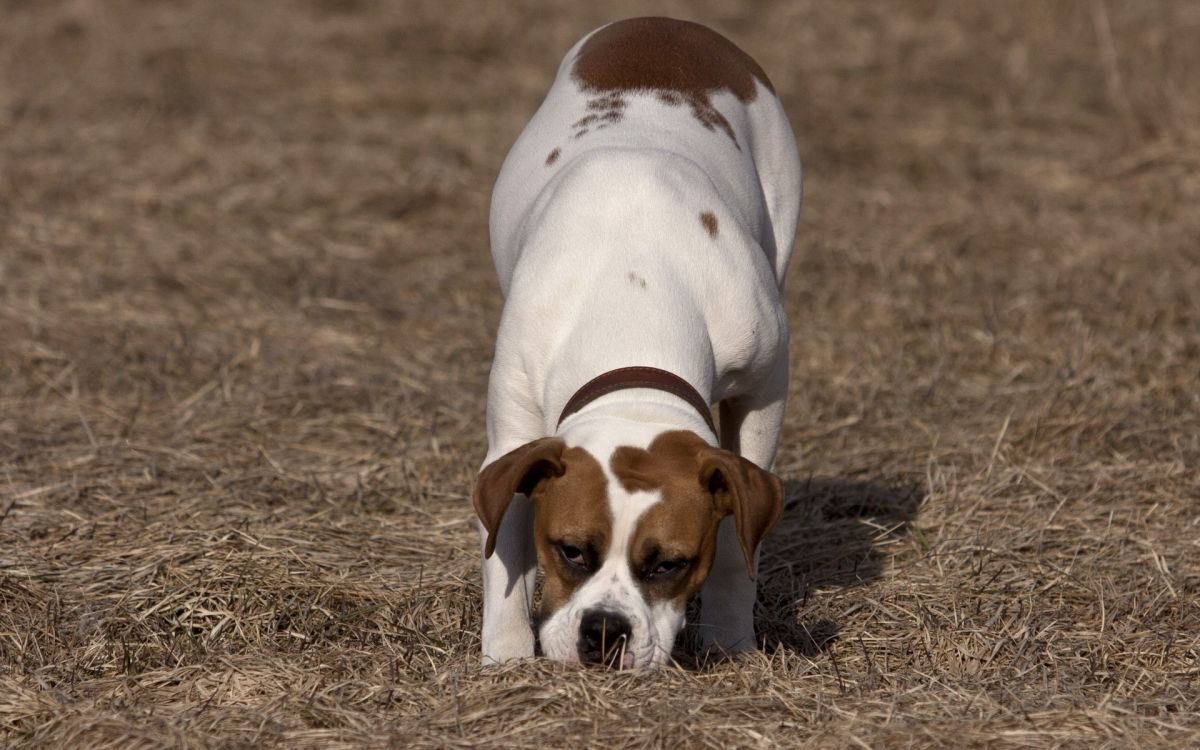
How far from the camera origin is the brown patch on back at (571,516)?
4.41 m

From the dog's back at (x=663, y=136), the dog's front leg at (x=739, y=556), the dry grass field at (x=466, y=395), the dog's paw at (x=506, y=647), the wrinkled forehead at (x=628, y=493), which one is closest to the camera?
the wrinkled forehead at (x=628, y=493)

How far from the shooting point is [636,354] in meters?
4.79

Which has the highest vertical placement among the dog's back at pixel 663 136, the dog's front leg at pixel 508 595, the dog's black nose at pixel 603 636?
the dog's back at pixel 663 136

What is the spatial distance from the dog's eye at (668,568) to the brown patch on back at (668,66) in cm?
197

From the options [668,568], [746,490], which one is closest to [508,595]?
[668,568]

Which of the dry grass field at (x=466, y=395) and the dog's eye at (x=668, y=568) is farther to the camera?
the dry grass field at (x=466, y=395)

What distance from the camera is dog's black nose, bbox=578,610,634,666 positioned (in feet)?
14.6

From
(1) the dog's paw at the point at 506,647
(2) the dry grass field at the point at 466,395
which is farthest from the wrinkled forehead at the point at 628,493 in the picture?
(1) the dog's paw at the point at 506,647

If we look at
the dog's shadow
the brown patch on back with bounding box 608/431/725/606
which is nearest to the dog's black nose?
the brown patch on back with bounding box 608/431/725/606

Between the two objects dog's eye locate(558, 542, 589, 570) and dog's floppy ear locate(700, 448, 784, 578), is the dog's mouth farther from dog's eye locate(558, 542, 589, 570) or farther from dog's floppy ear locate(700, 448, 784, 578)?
dog's floppy ear locate(700, 448, 784, 578)

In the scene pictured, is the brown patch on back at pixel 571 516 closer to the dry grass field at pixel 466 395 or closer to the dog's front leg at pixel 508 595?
the dry grass field at pixel 466 395

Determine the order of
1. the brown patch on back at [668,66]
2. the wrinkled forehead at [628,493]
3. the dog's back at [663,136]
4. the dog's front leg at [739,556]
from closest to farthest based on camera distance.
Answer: the wrinkled forehead at [628,493] → the dog's front leg at [739,556] → the dog's back at [663,136] → the brown patch on back at [668,66]

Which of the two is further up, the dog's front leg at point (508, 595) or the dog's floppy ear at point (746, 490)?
the dog's floppy ear at point (746, 490)

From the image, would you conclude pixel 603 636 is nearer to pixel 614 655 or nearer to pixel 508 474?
pixel 614 655
